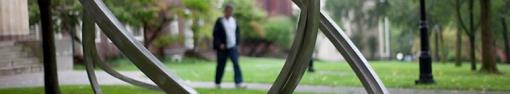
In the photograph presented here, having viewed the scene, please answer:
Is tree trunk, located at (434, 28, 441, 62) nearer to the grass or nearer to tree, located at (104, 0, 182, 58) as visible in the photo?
tree, located at (104, 0, 182, 58)

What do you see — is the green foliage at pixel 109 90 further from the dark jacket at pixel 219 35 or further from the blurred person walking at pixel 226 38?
the dark jacket at pixel 219 35

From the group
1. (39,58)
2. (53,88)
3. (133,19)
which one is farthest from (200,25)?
(53,88)

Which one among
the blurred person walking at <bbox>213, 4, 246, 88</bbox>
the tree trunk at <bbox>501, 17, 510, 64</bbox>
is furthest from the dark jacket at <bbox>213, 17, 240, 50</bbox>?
the tree trunk at <bbox>501, 17, 510, 64</bbox>

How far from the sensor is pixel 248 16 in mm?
38812

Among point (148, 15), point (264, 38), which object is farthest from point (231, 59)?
point (264, 38)

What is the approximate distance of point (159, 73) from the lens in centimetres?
653

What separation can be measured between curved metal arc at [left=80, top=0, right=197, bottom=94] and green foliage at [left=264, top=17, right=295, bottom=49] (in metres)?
37.3

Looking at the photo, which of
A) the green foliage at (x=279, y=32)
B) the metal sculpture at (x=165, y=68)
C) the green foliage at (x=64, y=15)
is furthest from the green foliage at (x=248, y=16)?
the metal sculpture at (x=165, y=68)

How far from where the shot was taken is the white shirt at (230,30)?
12234 millimetres

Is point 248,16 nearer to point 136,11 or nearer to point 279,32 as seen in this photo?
point 279,32

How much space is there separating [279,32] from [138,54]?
3800cm

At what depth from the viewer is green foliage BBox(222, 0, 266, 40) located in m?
38.4

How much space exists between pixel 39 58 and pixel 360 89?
1000 cm

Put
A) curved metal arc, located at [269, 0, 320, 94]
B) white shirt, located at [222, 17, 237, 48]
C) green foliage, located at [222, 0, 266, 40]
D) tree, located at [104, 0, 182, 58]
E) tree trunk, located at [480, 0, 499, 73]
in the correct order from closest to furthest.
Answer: curved metal arc, located at [269, 0, 320, 94]
white shirt, located at [222, 17, 237, 48]
tree trunk, located at [480, 0, 499, 73]
tree, located at [104, 0, 182, 58]
green foliage, located at [222, 0, 266, 40]
